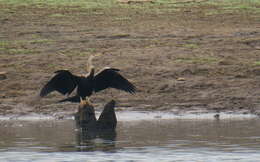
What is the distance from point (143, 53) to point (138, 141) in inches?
200

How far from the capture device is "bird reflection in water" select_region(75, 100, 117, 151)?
40.9 feet

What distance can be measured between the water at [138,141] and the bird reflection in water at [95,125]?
0.07ft

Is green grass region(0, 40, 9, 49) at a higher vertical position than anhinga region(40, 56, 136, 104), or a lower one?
higher

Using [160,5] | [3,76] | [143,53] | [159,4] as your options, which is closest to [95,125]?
[3,76]

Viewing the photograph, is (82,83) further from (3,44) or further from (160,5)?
(160,5)

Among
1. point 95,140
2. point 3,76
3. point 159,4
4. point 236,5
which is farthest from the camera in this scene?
point 159,4

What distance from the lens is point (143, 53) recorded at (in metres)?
17.0

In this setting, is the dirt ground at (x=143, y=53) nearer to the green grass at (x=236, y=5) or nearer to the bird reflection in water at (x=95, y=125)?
the green grass at (x=236, y=5)

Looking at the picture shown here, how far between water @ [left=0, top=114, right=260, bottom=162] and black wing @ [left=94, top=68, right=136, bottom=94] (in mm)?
578

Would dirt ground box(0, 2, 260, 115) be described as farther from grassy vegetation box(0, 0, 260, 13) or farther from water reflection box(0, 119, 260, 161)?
water reflection box(0, 119, 260, 161)

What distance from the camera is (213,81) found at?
1556 centimetres

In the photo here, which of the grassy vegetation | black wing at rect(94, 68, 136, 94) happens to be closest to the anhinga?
black wing at rect(94, 68, 136, 94)

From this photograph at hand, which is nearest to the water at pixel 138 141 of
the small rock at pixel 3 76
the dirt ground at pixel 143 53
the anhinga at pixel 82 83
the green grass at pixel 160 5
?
the anhinga at pixel 82 83

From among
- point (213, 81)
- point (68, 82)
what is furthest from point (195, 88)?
point (68, 82)
